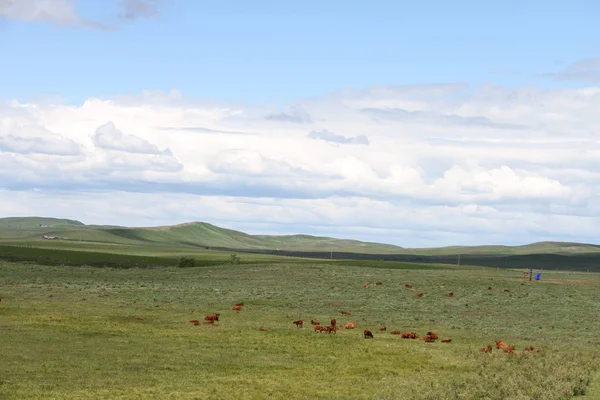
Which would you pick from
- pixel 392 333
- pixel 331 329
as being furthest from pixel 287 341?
pixel 392 333

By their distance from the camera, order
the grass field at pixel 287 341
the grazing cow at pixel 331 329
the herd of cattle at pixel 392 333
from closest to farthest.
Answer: the grass field at pixel 287 341 < the herd of cattle at pixel 392 333 < the grazing cow at pixel 331 329

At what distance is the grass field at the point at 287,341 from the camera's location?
29422 mm

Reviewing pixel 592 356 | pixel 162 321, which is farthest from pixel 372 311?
pixel 592 356

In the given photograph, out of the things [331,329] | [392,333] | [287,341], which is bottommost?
[287,341]

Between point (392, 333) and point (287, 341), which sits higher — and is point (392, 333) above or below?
above

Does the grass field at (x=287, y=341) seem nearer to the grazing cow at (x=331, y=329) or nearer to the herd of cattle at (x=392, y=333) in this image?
the herd of cattle at (x=392, y=333)

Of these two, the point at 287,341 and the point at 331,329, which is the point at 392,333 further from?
the point at 287,341

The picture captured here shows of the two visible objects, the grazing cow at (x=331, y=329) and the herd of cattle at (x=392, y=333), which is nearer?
the herd of cattle at (x=392, y=333)

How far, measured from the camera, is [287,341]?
42.0m

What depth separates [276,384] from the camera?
30.5 metres

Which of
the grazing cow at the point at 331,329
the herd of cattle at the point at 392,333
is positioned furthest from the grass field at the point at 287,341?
the grazing cow at the point at 331,329

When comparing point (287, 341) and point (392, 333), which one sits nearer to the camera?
point (287, 341)

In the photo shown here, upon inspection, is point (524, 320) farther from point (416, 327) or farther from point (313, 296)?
point (313, 296)

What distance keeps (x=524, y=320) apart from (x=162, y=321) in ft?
81.1
